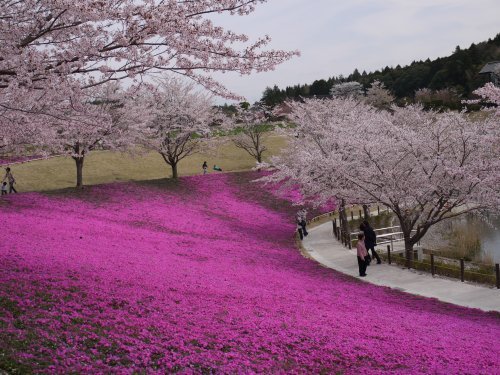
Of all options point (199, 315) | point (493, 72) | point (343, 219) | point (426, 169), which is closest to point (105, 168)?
point (343, 219)

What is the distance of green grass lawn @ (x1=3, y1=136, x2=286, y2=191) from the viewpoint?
138 ft

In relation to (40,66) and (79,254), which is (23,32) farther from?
(79,254)

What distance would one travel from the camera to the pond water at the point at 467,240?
23.6 meters

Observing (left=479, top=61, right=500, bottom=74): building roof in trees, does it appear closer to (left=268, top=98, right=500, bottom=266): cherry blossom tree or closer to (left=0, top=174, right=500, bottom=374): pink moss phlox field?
(left=268, top=98, right=500, bottom=266): cherry blossom tree

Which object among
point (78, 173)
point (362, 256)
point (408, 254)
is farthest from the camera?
point (78, 173)

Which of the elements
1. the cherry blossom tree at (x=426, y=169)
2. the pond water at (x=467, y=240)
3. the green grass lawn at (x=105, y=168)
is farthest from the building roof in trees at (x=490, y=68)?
the cherry blossom tree at (x=426, y=169)

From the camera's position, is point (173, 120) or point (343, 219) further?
point (173, 120)

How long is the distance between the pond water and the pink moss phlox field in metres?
7.90

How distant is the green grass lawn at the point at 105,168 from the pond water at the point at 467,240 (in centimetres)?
2395

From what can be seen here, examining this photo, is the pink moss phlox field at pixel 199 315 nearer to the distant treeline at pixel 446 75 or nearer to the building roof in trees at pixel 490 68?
the distant treeline at pixel 446 75

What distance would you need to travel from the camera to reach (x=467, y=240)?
25.4 meters

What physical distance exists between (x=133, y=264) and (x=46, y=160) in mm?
38112

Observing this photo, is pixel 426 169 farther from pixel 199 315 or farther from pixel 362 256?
pixel 199 315

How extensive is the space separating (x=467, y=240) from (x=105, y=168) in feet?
117
